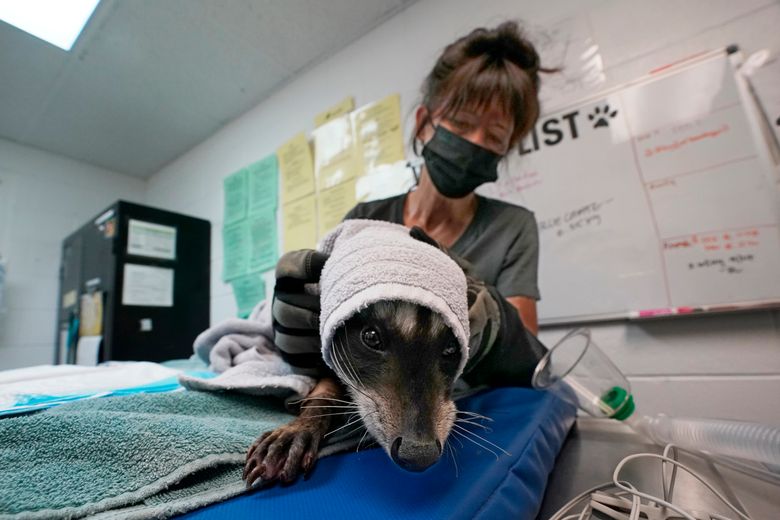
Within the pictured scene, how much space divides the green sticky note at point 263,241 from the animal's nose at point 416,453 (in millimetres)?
1804

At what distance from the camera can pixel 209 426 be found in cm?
40

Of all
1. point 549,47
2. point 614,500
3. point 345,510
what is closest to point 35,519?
point 345,510

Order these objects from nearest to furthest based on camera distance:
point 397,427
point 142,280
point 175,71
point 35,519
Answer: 1. point 35,519
2. point 397,427
3. point 175,71
4. point 142,280

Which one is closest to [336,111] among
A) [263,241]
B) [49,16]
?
[263,241]

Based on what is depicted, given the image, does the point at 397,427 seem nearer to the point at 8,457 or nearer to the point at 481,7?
the point at 8,457

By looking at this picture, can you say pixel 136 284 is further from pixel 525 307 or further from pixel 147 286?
pixel 525 307

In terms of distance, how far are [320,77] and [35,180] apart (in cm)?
221

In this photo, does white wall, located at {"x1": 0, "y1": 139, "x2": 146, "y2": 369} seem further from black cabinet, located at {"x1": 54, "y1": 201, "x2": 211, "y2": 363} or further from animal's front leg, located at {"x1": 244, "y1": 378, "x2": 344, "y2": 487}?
animal's front leg, located at {"x1": 244, "y1": 378, "x2": 344, "y2": 487}

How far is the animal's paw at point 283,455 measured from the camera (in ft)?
1.19

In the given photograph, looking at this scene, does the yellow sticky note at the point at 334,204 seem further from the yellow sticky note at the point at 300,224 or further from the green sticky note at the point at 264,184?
the green sticky note at the point at 264,184

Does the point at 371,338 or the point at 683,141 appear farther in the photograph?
the point at 683,141

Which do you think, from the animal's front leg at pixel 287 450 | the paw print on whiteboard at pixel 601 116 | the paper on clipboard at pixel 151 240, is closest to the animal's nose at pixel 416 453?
the animal's front leg at pixel 287 450

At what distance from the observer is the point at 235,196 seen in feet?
7.72

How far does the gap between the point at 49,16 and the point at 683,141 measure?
2484 mm
